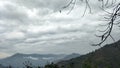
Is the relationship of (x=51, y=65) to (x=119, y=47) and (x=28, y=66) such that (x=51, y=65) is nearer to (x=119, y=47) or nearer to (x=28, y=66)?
(x=28, y=66)

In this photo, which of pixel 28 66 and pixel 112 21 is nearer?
pixel 112 21

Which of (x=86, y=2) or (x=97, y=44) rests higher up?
(x=86, y=2)

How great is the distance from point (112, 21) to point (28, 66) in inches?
1867

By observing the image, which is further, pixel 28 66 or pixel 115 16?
pixel 28 66

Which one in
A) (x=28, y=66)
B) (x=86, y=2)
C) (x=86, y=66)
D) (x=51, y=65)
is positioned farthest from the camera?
(x=86, y=66)

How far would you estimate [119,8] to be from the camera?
757cm

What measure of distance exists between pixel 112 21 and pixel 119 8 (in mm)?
456

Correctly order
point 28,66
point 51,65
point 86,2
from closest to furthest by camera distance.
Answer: point 86,2
point 28,66
point 51,65

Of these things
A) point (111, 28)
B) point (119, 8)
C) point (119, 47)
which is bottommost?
point (119, 47)

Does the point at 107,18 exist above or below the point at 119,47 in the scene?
above

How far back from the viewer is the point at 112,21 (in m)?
7.48

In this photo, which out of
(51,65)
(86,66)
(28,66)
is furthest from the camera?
(86,66)

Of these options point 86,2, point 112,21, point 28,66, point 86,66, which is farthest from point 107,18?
point 86,66

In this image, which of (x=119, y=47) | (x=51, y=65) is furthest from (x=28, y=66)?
(x=119, y=47)
